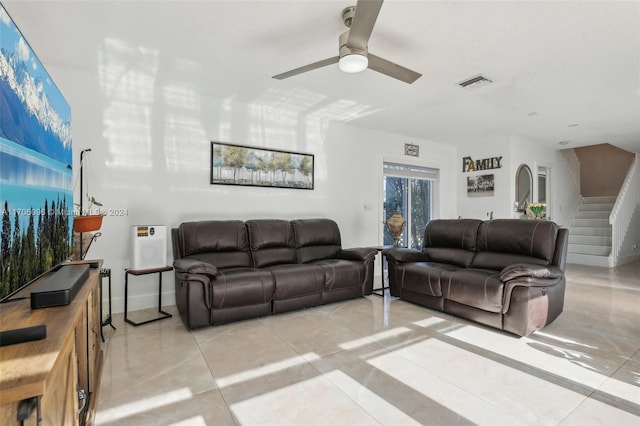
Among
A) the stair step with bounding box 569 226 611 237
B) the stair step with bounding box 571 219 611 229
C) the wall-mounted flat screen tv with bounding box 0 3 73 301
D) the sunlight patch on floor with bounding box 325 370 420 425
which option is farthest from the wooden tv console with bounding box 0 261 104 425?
the stair step with bounding box 571 219 611 229

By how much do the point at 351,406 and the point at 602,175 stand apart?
988 cm

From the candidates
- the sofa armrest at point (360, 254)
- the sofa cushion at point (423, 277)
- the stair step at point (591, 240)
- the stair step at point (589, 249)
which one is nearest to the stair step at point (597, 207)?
the stair step at point (591, 240)

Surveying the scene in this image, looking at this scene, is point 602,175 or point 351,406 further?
point 602,175

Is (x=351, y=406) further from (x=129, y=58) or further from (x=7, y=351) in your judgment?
(x=129, y=58)

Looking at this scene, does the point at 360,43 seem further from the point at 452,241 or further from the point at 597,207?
the point at 597,207

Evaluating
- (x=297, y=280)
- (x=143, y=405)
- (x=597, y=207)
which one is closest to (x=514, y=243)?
(x=297, y=280)

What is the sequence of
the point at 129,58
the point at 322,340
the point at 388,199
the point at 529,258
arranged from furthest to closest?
the point at 388,199 < the point at 529,258 < the point at 129,58 < the point at 322,340

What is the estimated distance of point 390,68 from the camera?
7.90 ft

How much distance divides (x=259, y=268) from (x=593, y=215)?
8.12m

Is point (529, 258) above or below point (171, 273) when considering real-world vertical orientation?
above

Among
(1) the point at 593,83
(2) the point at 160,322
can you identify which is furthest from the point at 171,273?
(1) the point at 593,83

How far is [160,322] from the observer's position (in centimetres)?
312

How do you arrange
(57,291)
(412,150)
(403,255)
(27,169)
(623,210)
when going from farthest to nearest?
1. (623,210)
2. (412,150)
3. (403,255)
4. (27,169)
5. (57,291)

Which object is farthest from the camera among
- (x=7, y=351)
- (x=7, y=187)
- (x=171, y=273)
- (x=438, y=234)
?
(x=438, y=234)
